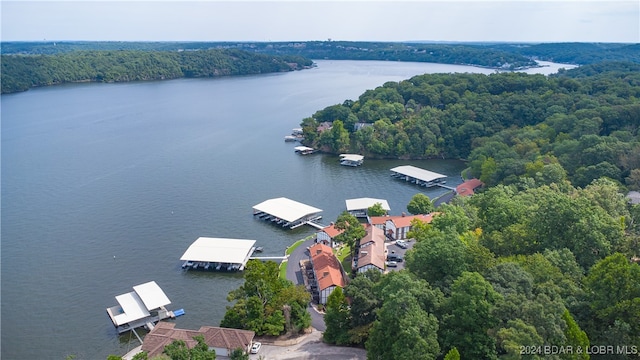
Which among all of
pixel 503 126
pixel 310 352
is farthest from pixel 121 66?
pixel 310 352

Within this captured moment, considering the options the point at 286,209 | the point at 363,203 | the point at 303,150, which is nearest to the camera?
the point at 286,209

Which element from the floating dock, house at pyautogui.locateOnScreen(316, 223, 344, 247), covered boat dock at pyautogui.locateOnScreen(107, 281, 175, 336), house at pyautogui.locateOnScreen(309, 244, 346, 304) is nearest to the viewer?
covered boat dock at pyautogui.locateOnScreen(107, 281, 175, 336)

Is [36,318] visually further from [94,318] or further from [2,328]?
[94,318]

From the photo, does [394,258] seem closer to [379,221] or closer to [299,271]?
[379,221]

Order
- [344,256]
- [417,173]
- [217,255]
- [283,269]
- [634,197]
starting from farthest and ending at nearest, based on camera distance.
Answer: [417,173]
[634,197]
[344,256]
[217,255]
[283,269]

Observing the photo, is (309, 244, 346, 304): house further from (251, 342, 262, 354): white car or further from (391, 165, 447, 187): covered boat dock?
(391, 165, 447, 187): covered boat dock

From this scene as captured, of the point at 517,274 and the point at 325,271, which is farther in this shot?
the point at 325,271

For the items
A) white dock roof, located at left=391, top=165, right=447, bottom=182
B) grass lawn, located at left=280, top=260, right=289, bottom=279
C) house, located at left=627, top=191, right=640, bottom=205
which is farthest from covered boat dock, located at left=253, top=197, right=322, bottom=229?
house, located at left=627, top=191, right=640, bottom=205
